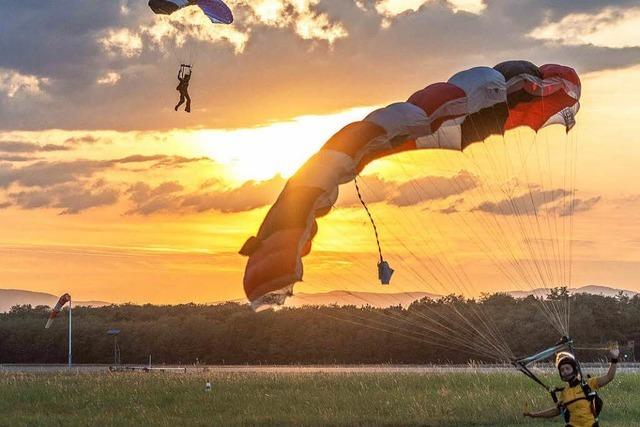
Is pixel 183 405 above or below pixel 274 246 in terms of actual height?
below

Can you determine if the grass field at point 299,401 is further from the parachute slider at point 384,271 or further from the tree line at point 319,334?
the tree line at point 319,334

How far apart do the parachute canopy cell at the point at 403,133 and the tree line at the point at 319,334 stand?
112 ft

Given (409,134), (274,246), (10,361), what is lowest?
(10,361)

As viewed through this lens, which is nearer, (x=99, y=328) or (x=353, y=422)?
(x=353, y=422)

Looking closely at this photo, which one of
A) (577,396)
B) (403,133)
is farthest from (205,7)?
(577,396)

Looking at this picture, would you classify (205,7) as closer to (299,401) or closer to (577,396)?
(299,401)

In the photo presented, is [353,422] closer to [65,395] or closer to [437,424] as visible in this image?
[437,424]

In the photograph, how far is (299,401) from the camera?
1112 inches

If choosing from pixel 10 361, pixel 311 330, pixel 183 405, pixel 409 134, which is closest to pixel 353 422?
pixel 183 405

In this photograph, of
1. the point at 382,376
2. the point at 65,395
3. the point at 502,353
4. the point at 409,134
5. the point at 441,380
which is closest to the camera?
the point at 502,353

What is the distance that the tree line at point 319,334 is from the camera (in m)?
58.9

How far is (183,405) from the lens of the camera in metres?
27.8

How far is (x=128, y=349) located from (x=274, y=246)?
53807 millimetres

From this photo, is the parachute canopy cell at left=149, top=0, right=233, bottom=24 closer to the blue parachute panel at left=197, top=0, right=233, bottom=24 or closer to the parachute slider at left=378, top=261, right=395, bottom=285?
the blue parachute panel at left=197, top=0, right=233, bottom=24
